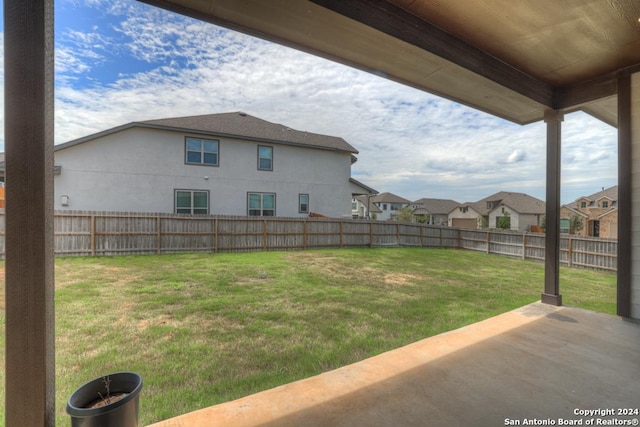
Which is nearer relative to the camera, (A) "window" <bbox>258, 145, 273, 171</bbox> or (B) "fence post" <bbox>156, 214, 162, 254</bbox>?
(B) "fence post" <bbox>156, 214, 162, 254</bbox>

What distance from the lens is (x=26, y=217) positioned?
50.3 inches

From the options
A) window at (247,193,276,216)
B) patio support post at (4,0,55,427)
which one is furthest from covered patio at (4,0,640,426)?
window at (247,193,276,216)

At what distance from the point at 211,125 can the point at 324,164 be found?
5.81 meters

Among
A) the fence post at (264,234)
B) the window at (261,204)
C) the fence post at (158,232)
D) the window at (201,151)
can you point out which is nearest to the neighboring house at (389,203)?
the window at (261,204)

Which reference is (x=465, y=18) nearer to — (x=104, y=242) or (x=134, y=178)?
(x=104, y=242)

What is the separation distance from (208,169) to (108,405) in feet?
40.9

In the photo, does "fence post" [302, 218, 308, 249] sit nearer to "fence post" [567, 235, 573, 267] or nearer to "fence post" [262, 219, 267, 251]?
"fence post" [262, 219, 267, 251]

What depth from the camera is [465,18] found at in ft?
8.12

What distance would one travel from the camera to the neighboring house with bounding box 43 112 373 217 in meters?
11.1

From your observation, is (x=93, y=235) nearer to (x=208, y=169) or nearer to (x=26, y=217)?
(x=208, y=169)

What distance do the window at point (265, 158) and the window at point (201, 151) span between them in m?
1.94

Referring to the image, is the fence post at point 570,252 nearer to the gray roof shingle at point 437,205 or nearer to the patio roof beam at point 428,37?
the patio roof beam at point 428,37

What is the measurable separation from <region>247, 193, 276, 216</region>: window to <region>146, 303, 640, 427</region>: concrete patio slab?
11.5 metres

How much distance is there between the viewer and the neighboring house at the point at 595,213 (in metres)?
23.7
